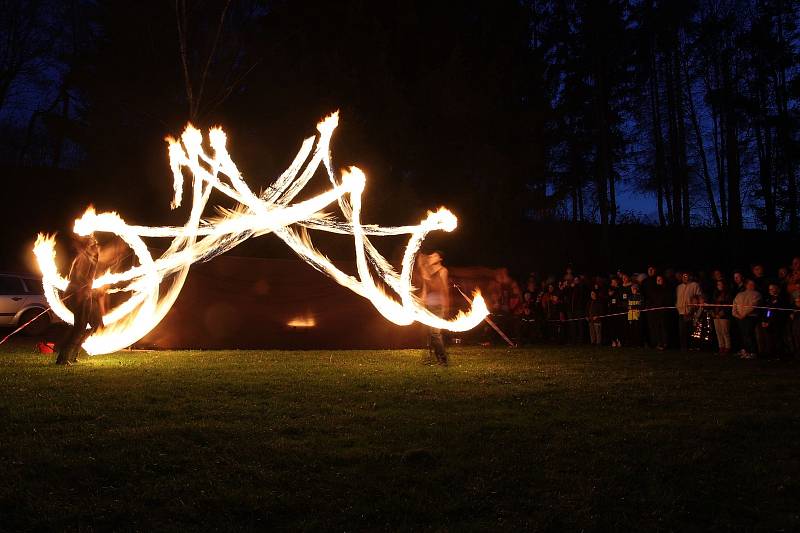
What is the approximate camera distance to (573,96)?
30.7 meters

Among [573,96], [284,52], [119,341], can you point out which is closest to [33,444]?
[119,341]

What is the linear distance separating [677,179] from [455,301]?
→ 17.7 meters

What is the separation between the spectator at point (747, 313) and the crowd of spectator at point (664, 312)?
16mm

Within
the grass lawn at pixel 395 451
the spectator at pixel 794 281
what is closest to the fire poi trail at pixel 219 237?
the grass lawn at pixel 395 451

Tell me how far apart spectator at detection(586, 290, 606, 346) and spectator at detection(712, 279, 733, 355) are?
3068 mm

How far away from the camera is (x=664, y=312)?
49.1 feet

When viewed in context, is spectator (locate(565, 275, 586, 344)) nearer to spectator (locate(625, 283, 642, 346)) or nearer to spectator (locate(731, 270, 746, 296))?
spectator (locate(625, 283, 642, 346))

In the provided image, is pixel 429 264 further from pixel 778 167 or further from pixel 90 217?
pixel 778 167

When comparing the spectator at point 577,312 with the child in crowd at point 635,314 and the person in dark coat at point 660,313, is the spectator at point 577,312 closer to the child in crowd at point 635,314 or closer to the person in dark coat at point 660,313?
the child in crowd at point 635,314

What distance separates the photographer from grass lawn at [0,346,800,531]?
4.37m

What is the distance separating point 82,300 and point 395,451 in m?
7.55

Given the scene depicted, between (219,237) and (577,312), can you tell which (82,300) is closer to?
(219,237)

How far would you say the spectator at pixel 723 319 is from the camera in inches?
533

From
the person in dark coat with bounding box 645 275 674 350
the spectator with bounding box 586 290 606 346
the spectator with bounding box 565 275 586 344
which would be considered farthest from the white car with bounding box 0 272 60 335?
the person in dark coat with bounding box 645 275 674 350
